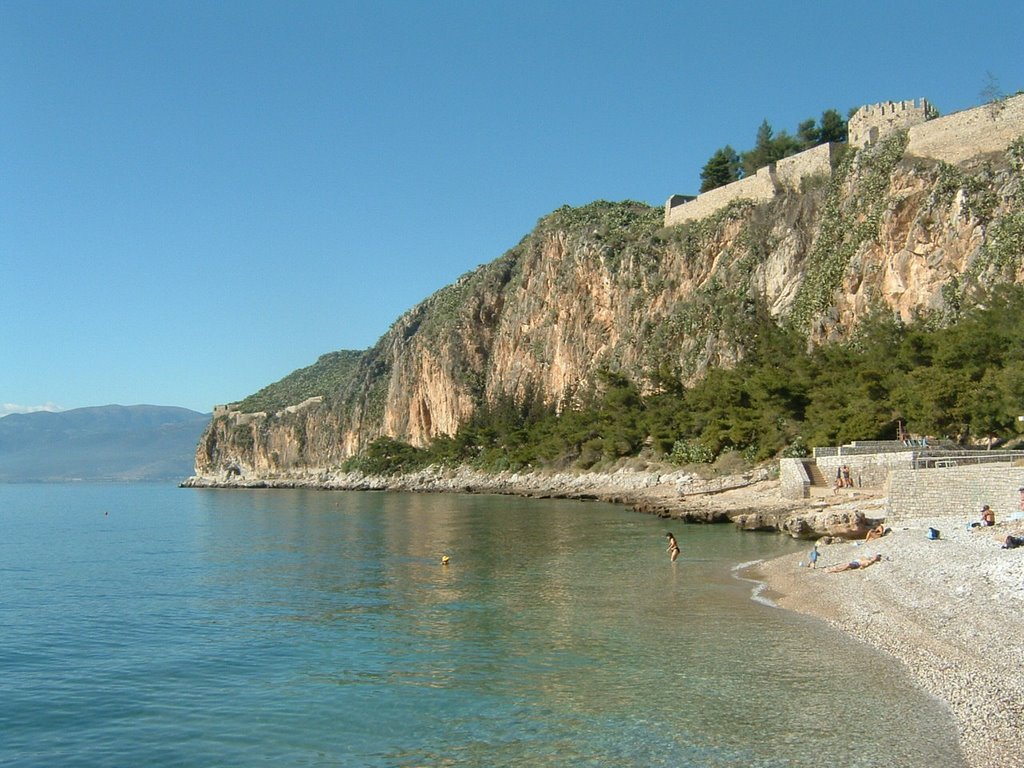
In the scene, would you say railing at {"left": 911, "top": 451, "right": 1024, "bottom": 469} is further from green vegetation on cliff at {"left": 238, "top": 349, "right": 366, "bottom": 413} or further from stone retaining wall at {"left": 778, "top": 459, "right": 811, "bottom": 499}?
green vegetation on cliff at {"left": 238, "top": 349, "right": 366, "bottom": 413}

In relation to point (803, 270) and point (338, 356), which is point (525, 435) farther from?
point (338, 356)

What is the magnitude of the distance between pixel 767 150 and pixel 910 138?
28.8 m

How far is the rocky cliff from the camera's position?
47.8 meters

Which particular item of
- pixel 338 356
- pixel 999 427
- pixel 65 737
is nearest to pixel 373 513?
pixel 999 427

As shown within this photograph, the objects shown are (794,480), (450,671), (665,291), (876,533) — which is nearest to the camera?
(450,671)

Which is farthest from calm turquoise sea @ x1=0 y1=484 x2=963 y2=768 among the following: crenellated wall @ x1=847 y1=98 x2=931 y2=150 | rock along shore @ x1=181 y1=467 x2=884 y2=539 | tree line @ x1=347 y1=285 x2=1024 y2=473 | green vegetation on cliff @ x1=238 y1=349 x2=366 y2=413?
green vegetation on cliff @ x1=238 y1=349 x2=366 y2=413

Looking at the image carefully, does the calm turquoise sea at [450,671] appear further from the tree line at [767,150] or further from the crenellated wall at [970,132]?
the tree line at [767,150]

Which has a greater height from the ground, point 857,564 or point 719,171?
point 719,171

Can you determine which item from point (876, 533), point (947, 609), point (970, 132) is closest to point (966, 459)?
point (876, 533)

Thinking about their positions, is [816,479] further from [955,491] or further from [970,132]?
[970,132]

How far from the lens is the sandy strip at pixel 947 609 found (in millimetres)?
10680

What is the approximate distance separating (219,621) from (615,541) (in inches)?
637

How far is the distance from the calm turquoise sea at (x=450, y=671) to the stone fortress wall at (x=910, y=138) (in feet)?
107

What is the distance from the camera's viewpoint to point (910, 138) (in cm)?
5331
